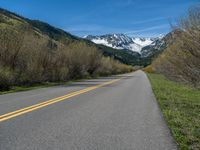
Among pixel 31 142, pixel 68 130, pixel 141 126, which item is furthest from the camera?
pixel 141 126

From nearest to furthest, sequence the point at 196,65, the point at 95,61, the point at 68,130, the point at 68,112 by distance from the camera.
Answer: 1. the point at 68,130
2. the point at 68,112
3. the point at 196,65
4. the point at 95,61

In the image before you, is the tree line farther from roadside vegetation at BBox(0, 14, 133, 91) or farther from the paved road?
the paved road

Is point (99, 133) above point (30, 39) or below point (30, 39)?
below

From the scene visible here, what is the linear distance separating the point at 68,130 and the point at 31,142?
1324mm

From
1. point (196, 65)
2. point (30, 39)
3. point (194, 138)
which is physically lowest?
point (194, 138)

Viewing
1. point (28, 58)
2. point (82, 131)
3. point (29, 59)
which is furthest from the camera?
point (29, 59)

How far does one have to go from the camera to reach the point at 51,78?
34.4 meters

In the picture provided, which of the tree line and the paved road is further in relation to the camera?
the tree line

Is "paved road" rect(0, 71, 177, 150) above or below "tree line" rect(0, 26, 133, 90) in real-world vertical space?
Answer: below

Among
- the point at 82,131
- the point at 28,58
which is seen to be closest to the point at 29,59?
the point at 28,58

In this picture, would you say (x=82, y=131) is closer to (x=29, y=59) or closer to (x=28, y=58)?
(x=28, y=58)

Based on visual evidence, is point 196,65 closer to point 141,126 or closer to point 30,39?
point 141,126

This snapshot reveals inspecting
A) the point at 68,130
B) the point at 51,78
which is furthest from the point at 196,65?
the point at 51,78

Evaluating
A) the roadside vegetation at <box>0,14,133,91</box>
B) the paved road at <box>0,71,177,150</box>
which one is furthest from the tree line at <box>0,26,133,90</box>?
the paved road at <box>0,71,177,150</box>
